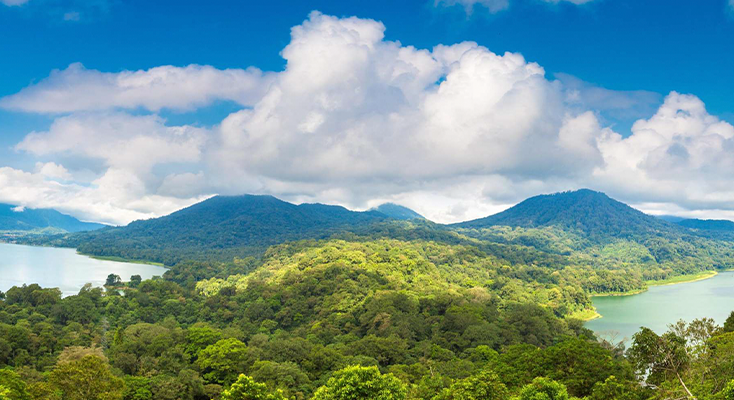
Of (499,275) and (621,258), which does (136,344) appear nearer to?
(499,275)

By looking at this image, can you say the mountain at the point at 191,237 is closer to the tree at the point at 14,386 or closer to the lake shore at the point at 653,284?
the lake shore at the point at 653,284

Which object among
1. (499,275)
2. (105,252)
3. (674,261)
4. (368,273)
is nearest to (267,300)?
(368,273)

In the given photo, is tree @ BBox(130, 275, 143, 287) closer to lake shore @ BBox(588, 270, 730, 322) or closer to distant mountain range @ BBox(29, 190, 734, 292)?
→ distant mountain range @ BBox(29, 190, 734, 292)

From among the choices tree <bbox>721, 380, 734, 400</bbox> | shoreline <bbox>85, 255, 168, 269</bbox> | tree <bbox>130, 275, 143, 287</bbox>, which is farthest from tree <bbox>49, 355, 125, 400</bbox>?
shoreline <bbox>85, 255, 168, 269</bbox>

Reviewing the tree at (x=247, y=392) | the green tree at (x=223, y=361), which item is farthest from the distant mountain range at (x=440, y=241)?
the tree at (x=247, y=392)

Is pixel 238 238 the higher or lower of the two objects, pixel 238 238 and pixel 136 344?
the higher

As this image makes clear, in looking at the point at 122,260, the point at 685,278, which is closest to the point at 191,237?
the point at 122,260

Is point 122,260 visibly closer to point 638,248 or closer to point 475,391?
point 475,391
